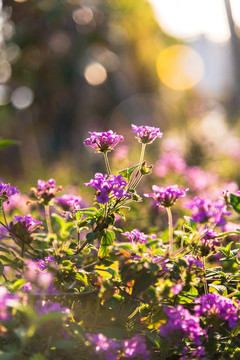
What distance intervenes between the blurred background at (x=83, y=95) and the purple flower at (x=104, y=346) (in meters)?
0.68

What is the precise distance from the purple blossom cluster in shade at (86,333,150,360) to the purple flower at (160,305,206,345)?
0.06 metres

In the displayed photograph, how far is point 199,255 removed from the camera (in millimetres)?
1025

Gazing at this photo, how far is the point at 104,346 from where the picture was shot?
0.82m

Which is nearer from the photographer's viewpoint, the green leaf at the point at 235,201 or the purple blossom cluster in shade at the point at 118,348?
the purple blossom cluster in shade at the point at 118,348

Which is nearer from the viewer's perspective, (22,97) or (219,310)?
(219,310)

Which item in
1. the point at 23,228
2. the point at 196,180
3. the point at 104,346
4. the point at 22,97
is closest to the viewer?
the point at 104,346

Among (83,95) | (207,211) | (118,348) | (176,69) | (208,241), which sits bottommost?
(176,69)

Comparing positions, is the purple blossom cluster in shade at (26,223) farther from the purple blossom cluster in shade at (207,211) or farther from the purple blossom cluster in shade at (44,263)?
the purple blossom cluster in shade at (207,211)

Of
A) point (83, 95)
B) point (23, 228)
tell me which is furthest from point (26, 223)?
point (83, 95)

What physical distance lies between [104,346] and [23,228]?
0.38m

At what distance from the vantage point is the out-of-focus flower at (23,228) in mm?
1050

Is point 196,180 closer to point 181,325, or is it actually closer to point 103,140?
point 103,140

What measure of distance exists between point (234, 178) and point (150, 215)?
1614 millimetres

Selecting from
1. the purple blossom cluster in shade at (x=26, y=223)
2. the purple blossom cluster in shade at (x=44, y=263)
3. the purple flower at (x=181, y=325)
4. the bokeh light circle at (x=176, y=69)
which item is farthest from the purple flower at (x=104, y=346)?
the bokeh light circle at (x=176, y=69)
